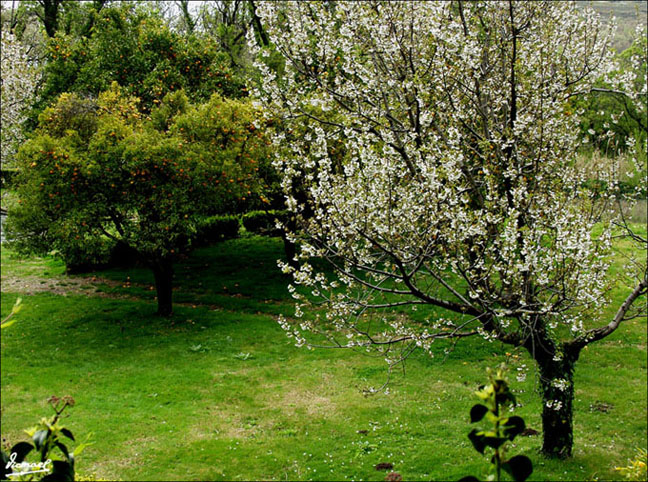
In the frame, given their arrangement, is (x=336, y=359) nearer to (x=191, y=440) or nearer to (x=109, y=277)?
(x=191, y=440)

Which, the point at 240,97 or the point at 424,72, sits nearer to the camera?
the point at 424,72

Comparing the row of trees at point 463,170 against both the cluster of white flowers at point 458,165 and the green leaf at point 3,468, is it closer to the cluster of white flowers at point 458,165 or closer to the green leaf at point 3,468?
the cluster of white flowers at point 458,165

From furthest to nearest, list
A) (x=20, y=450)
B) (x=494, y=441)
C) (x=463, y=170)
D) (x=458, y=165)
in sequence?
(x=463, y=170), (x=458, y=165), (x=20, y=450), (x=494, y=441)

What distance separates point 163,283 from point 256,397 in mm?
6468

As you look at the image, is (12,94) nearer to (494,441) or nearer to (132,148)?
(132,148)

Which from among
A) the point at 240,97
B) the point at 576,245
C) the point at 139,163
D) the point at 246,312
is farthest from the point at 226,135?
the point at 576,245

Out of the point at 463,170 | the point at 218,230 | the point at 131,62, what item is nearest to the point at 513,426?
the point at 463,170

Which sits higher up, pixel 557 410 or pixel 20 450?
pixel 20 450

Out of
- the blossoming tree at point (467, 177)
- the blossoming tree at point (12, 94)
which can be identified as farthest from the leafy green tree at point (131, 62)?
the blossoming tree at point (467, 177)

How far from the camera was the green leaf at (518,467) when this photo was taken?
1.63 m

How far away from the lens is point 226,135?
16.0 metres

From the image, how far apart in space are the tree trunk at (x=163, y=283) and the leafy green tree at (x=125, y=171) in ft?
3.33

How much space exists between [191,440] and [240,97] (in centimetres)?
1251

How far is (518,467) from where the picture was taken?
1650 mm
